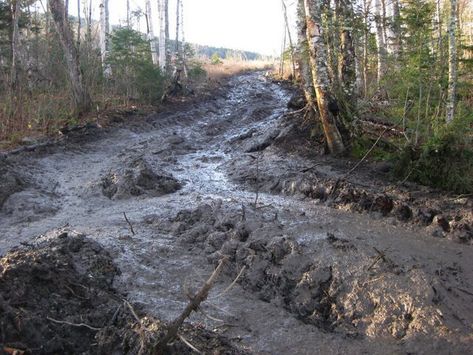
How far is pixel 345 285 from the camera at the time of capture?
4.15m

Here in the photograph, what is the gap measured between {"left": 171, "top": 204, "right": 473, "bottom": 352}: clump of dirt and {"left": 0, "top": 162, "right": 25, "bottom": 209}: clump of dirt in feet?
10.9

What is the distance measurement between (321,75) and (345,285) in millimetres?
4931

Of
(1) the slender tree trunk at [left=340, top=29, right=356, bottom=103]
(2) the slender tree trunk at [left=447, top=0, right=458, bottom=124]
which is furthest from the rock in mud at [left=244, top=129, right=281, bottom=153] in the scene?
(2) the slender tree trunk at [left=447, top=0, right=458, bottom=124]

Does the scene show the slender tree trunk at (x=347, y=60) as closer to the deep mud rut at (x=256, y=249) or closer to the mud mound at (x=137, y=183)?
the deep mud rut at (x=256, y=249)

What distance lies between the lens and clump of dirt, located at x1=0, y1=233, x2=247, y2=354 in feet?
9.78

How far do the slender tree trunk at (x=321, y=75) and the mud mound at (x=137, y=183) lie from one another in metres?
2.99

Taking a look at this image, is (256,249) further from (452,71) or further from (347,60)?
(347,60)

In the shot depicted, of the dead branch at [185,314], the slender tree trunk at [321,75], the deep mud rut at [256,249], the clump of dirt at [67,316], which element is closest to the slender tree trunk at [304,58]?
the slender tree trunk at [321,75]

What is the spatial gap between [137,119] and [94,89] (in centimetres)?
220

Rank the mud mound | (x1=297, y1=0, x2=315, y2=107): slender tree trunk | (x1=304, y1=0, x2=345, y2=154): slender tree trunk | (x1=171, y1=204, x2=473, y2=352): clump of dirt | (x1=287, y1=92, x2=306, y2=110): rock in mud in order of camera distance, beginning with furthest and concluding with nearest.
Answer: (x1=287, y1=92, x2=306, y2=110): rock in mud < (x1=297, y1=0, x2=315, y2=107): slender tree trunk < (x1=304, y1=0, x2=345, y2=154): slender tree trunk < the mud mound < (x1=171, y1=204, x2=473, y2=352): clump of dirt

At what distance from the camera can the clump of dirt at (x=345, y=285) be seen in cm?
363

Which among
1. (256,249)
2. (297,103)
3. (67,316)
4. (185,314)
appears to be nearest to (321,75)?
(297,103)

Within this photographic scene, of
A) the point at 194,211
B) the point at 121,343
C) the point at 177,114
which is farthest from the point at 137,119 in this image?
the point at 121,343

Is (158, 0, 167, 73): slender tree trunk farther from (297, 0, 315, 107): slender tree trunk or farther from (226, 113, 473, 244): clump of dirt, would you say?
(226, 113, 473, 244): clump of dirt
